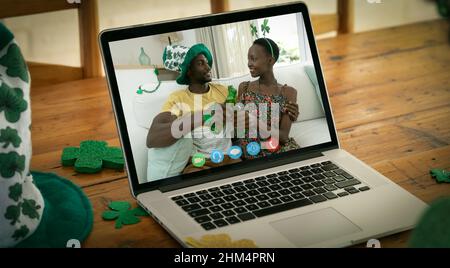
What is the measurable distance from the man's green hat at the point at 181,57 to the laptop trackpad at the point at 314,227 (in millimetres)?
236

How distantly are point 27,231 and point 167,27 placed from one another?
0.32m

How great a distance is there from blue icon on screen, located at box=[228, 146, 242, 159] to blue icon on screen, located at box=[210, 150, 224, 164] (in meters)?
0.01

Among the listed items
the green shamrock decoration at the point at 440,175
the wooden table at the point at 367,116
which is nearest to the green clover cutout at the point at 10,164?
the wooden table at the point at 367,116

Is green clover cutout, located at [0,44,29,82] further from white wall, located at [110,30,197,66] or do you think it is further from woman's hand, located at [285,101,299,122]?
woman's hand, located at [285,101,299,122]

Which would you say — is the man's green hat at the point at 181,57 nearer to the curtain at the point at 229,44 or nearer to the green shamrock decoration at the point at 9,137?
the curtain at the point at 229,44

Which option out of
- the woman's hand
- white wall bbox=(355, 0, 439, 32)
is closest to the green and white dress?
the woman's hand

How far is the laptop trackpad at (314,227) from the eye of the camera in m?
0.83

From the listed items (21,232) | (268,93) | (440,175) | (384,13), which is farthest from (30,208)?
(384,13)

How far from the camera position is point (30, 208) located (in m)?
0.85

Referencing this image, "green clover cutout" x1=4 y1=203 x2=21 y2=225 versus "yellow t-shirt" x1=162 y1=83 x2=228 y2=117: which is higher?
"yellow t-shirt" x1=162 y1=83 x2=228 y2=117

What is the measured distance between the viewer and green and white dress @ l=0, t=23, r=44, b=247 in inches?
31.1
